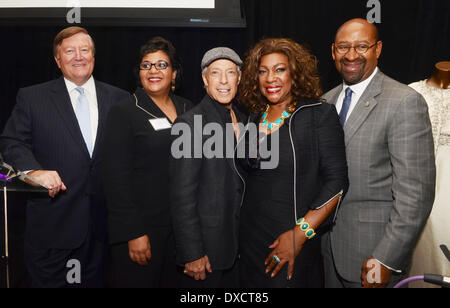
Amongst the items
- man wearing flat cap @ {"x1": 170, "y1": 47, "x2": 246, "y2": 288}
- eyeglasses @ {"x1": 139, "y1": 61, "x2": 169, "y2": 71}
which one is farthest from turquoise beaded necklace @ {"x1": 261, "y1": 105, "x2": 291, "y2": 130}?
eyeglasses @ {"x1": 139, "y1": 61, "x2": 169, "y2": 71}

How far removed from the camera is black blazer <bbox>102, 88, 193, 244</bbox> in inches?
67.4

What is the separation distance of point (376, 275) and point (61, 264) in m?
1.76

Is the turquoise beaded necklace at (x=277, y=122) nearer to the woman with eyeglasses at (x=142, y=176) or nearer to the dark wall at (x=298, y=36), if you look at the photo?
the woman with eyeglasses at (x=142, y=176)

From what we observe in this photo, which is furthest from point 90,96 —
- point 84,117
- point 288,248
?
point 288,248

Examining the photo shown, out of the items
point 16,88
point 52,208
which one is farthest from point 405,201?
point 16,88

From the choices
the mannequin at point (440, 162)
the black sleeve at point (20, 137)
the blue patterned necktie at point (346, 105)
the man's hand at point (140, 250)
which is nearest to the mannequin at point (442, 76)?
the mannequin at point (440, 162)

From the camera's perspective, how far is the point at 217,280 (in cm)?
162

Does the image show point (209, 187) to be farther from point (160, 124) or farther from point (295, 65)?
point (295, 65)

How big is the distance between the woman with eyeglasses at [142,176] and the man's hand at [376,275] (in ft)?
3.25

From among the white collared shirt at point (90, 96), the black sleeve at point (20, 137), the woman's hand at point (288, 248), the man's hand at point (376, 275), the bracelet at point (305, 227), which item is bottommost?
the man's hand at point (376, 275)

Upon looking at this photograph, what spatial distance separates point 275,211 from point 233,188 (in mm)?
225

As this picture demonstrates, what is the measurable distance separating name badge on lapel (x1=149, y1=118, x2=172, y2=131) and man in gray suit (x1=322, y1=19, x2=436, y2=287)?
0.89 meters

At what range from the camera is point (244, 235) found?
5.30 feet

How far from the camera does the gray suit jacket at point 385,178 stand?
143cm
